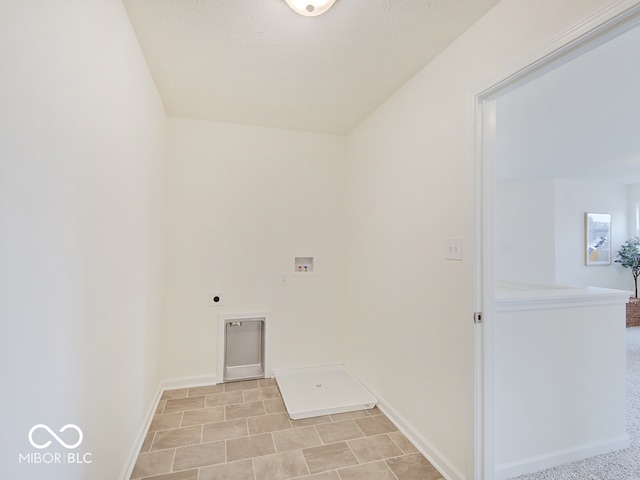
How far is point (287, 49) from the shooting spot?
→ 75.9 inches

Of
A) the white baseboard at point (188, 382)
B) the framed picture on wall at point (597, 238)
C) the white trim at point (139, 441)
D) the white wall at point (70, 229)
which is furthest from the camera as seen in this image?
the framed picture on wall at point (597, 238)

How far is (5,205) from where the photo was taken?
75cm

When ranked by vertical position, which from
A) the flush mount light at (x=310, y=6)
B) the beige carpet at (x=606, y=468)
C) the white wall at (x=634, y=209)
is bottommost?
the beige carpet at (x=606, y=468)

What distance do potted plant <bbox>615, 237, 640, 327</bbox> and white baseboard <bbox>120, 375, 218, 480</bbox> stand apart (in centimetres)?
678

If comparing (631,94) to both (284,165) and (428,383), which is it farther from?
(284,165)

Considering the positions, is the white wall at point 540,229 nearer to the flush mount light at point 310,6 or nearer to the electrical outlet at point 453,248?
the electrical outlet at point 453,248

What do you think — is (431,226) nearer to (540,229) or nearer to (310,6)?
(310,6)

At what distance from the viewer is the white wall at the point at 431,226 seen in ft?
5.18

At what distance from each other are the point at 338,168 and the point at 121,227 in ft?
7.63

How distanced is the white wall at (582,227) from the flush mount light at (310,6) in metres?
5.61

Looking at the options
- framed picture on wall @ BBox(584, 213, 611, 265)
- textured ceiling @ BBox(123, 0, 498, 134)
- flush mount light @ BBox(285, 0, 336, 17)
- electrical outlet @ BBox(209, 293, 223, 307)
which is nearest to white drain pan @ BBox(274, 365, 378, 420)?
electrical outlet @ BBox(209, 293, 223, 307)

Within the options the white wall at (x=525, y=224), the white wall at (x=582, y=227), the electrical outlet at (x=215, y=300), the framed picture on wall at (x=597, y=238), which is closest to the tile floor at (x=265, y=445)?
the electrical outlet at (x=215, y=300)

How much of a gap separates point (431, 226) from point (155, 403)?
2.59 meters

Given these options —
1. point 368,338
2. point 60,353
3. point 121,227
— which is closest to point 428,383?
point 368,338
